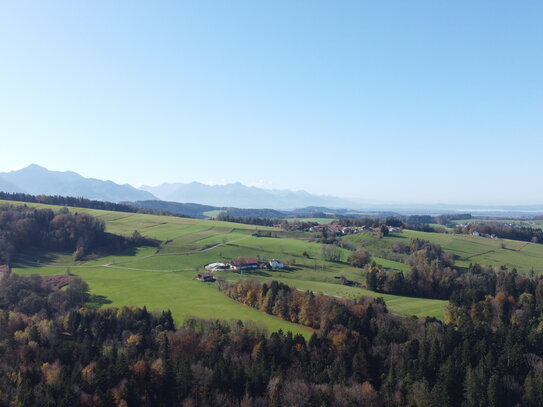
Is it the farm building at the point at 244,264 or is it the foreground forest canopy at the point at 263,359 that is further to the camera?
the farm building at the point at 244,264

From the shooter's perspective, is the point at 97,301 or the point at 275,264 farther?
the point at 275,264

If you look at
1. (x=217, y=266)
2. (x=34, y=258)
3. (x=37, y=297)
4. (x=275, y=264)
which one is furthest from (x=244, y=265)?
(x=34, y=258)

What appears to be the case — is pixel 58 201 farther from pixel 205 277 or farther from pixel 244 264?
pixel 205 277

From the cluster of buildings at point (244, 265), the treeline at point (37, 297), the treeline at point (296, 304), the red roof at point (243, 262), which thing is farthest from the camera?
the red roof at point (243, 262)

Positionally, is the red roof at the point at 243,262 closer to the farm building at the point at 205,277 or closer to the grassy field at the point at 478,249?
the farm building at the point at 205,277

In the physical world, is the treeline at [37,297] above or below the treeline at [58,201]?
below

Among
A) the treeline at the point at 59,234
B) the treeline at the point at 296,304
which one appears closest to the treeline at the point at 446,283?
the treeline at the point at 296,304
